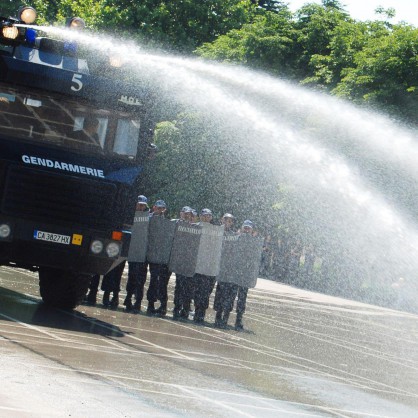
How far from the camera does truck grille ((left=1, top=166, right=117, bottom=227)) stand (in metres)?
14.9

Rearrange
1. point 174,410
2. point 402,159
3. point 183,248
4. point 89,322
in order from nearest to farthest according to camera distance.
A: 1. point 174,410
2. point 89,322
3. point 183,248
4. point 402,159

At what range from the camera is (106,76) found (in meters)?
15.8

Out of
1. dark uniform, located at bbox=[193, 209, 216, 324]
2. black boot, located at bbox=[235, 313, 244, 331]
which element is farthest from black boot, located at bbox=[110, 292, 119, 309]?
black boot, located at bbox=[235, 313, 244, 331]

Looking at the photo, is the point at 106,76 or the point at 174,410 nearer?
the point at 174,410

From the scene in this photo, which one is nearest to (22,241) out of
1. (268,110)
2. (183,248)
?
(183,248)

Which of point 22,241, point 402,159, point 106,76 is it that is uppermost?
point 402,159

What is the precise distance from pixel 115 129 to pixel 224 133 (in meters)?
23.4

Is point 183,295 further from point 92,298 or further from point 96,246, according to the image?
point 96,246

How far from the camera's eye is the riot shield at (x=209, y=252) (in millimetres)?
19844

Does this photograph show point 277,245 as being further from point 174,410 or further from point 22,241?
point 174,410

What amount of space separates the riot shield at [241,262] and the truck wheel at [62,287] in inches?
151

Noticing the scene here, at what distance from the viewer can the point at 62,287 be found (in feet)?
55.6

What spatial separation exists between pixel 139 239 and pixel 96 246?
13.7ft

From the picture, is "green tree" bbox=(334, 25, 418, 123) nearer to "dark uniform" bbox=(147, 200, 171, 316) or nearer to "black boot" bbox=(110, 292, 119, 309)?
"dark uniform" bbox=(147, 200, 171, 316)
